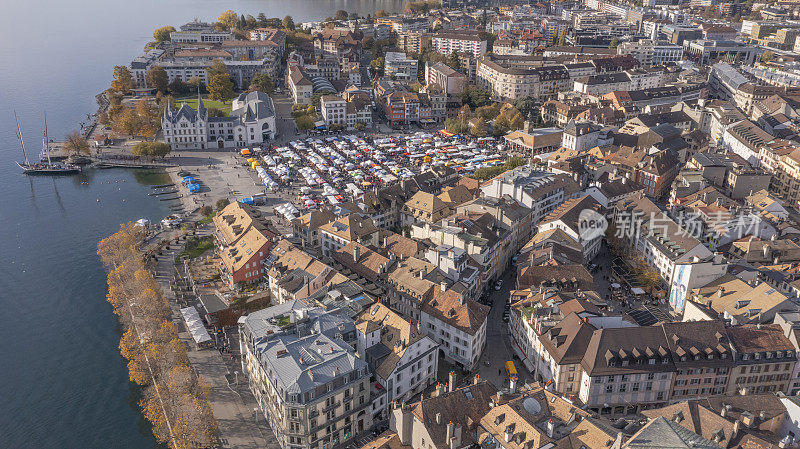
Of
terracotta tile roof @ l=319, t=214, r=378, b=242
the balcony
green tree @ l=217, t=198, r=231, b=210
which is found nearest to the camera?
the balcony

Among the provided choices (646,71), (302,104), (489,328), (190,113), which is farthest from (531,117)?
(489,328)

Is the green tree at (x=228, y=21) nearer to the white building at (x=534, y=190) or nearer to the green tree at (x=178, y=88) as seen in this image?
the green tree at (x=178, y=88)

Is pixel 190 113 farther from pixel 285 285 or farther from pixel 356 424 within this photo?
pixel 356 424

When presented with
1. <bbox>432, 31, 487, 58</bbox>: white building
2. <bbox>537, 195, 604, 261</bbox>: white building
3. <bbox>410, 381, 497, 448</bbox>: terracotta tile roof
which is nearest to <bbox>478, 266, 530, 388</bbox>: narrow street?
<bbox>410, 381, 497, 448</bbox>: terracotta tile roof

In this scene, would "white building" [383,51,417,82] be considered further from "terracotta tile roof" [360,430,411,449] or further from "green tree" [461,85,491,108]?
"terracotta tile roof" [360,430,411,449]

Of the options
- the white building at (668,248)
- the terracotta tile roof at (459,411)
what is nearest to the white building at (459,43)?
the white building at (668,248)
